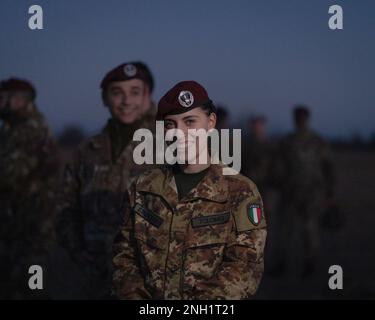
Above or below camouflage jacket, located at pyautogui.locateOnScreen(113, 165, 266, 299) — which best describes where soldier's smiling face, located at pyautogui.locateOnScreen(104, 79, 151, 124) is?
above

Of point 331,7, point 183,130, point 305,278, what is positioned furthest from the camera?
point 305,278

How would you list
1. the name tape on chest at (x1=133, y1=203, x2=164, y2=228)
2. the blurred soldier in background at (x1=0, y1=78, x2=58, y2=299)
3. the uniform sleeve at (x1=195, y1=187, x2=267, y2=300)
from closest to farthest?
the uniform sleeve at (x1=195, y1=187, x2=267, y2=300) → the name tape on chest at (x1=133, y1=203, x2=164, y2=228) → the blurred soldier in background at (x1=0, y1=78, x2=58, y2=299)

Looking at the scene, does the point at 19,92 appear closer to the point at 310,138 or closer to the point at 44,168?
the point at 44,168

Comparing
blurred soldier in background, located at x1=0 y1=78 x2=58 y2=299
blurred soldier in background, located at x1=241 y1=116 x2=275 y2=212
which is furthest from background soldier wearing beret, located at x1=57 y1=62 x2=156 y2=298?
blurred soldier in background, located at x1=241 y1=116 x2=275 y2=212

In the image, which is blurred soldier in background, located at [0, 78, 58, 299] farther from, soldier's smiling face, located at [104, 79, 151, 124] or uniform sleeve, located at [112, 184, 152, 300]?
uniform sleeve, located at [112, 184, 152, 300]

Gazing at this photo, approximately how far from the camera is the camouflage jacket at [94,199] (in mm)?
4352

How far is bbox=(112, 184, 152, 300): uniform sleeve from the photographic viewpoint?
3113 mm

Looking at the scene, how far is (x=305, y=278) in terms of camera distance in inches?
314

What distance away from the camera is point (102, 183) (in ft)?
14.3

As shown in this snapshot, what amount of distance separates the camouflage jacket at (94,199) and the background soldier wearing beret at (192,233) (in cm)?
122

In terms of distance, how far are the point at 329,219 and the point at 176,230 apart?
5.27 meters

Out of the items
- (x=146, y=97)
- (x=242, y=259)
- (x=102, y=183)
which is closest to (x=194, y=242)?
(x=242, y=259)

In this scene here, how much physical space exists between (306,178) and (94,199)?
166 inches
